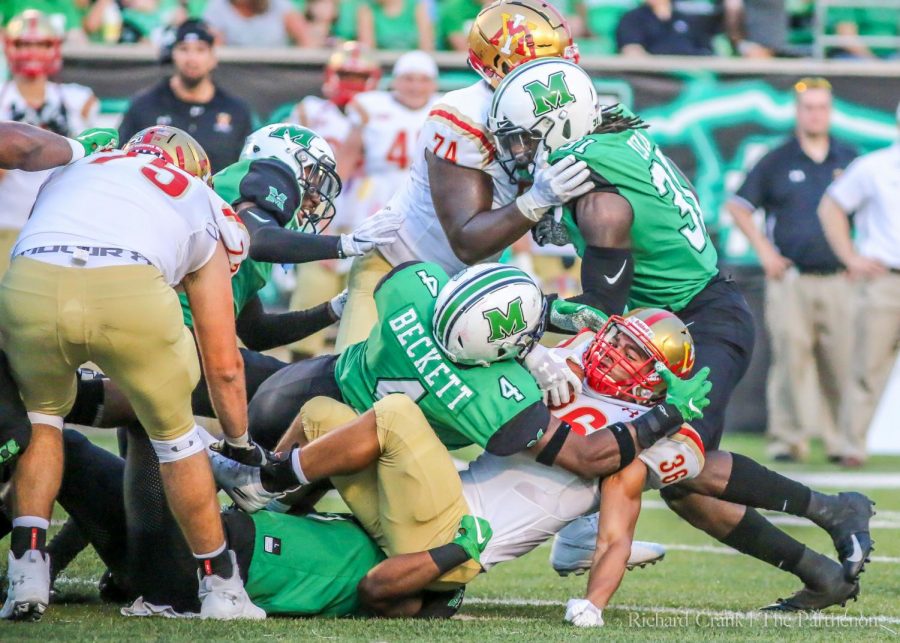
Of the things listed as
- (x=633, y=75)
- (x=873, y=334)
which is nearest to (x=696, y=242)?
(x=873, y=334)

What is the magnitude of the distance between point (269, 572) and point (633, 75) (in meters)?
6.60

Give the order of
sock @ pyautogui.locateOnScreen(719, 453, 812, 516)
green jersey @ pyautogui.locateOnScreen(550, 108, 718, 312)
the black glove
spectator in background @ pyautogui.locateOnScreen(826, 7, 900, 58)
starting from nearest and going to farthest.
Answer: sock @ pyautogui.locateOnScreen(719, 453, 812, 516) < green jersey @ pyautogui.locateOnScreen(550, 108, 718, 312) < the black glove < spectator in background @ pyautogui.locateOnScreen(826, 7, 900, 58)

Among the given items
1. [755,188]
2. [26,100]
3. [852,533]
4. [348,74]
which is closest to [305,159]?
[852,533]

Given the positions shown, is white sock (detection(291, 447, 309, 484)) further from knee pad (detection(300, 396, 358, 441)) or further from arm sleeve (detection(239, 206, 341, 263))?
arm sleeve (detection(239, 206, 341, 263))

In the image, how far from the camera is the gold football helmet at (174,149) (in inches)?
193

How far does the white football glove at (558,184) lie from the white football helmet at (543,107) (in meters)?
0.13

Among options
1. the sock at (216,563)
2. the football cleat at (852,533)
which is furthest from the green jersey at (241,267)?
the football cleat at (852,533)

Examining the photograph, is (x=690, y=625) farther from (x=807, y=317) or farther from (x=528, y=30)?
(x=807, y=317)

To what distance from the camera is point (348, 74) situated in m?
9.39

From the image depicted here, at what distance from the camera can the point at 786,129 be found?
10.4 meters

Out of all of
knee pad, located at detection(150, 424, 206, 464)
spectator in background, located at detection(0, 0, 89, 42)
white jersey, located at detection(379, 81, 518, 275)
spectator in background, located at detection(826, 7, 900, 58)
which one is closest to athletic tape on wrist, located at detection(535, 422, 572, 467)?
knee pad, located at detection(150, 424, 206, 464)

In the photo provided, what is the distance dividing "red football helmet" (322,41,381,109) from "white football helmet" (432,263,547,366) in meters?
5.12

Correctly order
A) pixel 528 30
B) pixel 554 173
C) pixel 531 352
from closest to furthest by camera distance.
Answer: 1. pixel 531 352
2. pixel 554 173
3. pixel 528 30

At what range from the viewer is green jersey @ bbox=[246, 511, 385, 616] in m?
4.37
